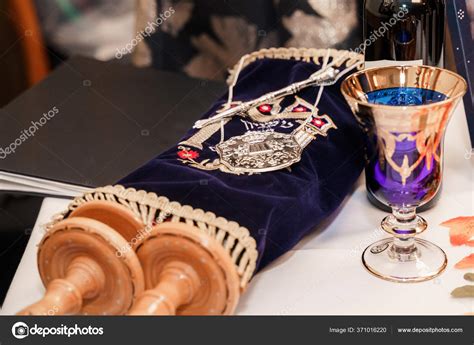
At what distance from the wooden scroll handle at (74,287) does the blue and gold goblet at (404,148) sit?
9.6 inches

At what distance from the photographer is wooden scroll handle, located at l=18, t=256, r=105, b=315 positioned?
1.97 feet

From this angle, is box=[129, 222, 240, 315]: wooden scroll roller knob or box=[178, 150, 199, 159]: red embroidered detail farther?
box=[178, 150, 199, 159]: red embroidered detail

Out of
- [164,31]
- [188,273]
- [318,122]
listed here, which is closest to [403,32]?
[318,122]

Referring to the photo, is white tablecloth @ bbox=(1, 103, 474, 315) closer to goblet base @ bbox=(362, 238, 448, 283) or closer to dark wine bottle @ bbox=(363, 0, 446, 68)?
A: goblet base @ bbox=(362, 238, 448, 283)

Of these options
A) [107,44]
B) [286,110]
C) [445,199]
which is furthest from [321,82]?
[107,44]

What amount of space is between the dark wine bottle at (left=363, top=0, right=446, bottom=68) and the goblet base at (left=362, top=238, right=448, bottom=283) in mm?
202

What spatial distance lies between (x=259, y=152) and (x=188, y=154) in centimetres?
7

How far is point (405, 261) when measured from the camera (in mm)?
715

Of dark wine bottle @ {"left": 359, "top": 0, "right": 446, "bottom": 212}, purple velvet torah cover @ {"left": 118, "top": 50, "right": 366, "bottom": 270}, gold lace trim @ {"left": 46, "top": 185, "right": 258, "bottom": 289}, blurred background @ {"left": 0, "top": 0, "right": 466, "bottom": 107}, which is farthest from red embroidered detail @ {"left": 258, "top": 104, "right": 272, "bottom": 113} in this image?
blurred background @ {"left": 0, "top": 0, "right": 466, "bottom": 107}

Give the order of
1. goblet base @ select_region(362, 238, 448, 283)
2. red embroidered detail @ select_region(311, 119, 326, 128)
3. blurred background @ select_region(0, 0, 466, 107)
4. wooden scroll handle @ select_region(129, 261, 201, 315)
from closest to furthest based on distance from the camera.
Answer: wooden scroll handle @ select_region(129, 261, 201, 315) < goblet base @ select_region(362, 238, 448, 283) < red embroidered detail @ select_region(311, 119, 326, 128) < blurred background @ select_region(0, 0, 466, 107)

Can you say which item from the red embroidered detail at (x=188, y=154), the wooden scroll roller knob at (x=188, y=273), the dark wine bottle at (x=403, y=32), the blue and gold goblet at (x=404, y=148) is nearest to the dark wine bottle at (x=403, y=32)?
the dark wine bottle at (x=403, y=32)

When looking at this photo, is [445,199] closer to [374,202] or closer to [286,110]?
[374,202]

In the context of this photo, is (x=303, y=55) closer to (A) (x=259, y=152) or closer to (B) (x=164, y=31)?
(A) (x=259, y=152)

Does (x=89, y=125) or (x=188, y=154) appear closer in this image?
(x=188, y=154)
